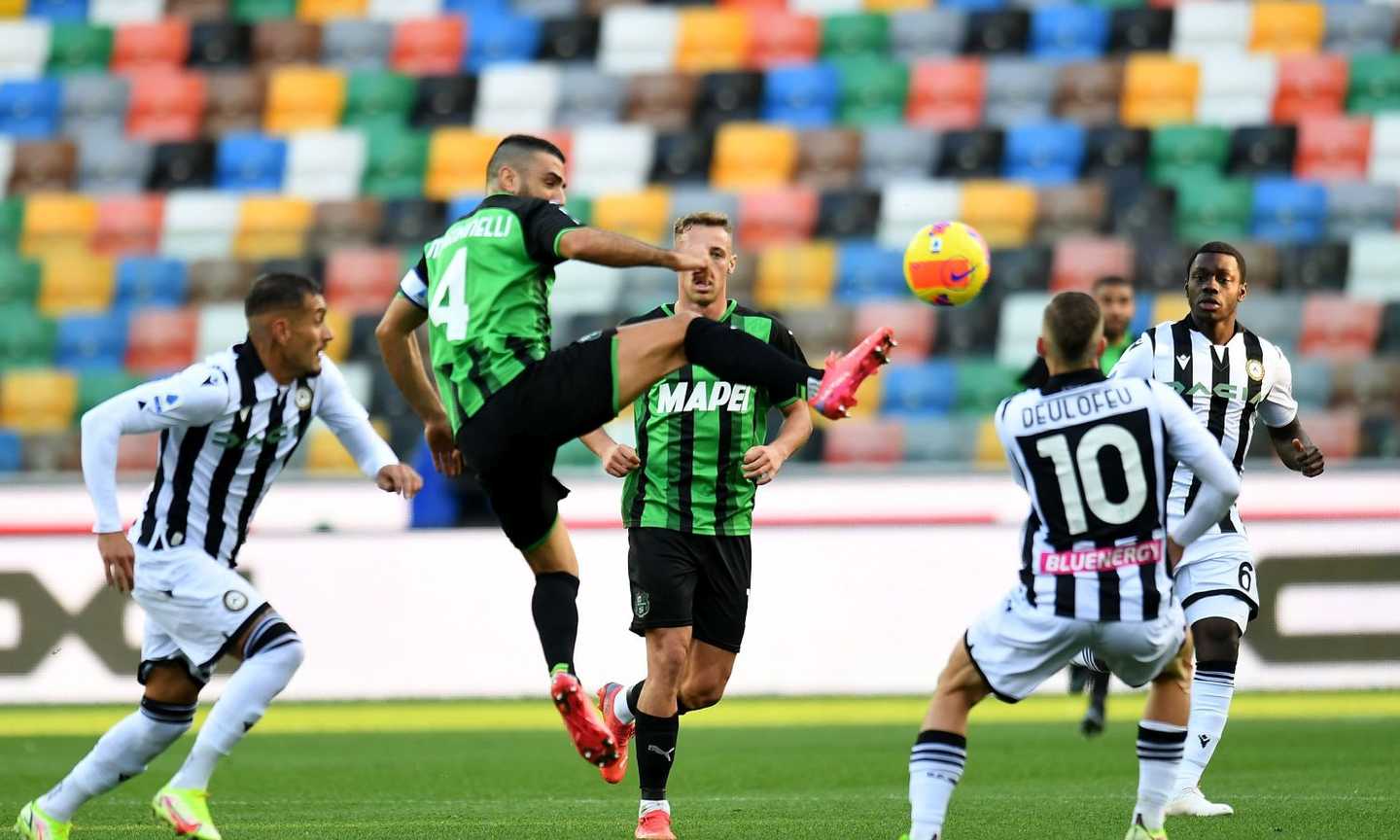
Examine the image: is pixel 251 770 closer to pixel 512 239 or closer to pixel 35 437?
pixel 512 239

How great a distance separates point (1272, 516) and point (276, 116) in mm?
9418

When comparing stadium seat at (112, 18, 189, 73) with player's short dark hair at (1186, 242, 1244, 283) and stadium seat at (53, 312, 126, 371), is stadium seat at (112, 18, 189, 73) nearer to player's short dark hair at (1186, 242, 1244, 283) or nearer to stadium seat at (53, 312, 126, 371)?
stadium seat at (53, 312, 126, 371)

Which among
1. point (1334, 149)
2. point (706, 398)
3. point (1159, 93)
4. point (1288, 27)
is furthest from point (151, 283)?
point (706, 398)

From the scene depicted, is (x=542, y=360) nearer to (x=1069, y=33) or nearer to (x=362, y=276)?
(x=362, y=276)

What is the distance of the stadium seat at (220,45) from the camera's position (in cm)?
1714

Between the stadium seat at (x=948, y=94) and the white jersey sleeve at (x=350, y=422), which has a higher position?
the stadium seat at (x=948, y=94)

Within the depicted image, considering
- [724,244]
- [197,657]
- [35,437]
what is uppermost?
[724,244]

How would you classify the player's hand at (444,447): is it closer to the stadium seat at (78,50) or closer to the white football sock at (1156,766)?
the white football sock at (1156,766)

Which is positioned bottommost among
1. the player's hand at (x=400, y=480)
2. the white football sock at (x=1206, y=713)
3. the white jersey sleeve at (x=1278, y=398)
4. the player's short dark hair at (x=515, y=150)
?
the white football sock at (x=1206, y=713)

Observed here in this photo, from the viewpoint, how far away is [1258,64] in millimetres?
15414

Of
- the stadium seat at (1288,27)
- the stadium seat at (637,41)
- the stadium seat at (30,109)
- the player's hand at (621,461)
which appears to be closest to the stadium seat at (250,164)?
the stadium seat at (30,109)

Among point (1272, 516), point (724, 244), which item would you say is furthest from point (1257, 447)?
point (724, 244)

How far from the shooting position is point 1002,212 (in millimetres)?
14656

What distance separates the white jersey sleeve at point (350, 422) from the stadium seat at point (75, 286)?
964 cm
